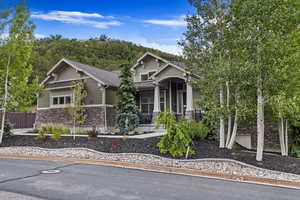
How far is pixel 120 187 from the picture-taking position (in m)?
5.26

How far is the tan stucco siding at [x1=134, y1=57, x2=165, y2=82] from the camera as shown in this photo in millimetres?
18212

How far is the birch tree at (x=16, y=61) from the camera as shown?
12.0 metres

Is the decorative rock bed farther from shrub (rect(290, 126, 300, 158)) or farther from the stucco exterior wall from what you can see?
the stucco exterior wall

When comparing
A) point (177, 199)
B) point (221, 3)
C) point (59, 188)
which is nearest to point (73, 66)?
point (221, 3)

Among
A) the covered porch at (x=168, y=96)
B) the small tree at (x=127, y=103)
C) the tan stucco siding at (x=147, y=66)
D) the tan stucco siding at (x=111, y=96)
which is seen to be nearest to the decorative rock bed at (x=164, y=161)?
the small tree at (x=127, y=103)

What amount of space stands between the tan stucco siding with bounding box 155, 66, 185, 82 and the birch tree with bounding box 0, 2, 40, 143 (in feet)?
24.9

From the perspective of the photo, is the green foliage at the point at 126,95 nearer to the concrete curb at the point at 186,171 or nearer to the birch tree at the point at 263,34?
the concrete curb at the point at 186,171

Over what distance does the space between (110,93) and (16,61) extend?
6546 millimetres

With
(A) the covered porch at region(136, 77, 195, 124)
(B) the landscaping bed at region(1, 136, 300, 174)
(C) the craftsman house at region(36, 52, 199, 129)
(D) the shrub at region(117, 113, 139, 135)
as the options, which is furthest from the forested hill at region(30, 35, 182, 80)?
(B) the landscaping bed at region(1, 136, 300, 174)

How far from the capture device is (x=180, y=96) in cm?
1712

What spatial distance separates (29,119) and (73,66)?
10726 millimetres

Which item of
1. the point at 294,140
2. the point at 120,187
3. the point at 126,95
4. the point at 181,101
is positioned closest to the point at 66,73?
the point at 126,95

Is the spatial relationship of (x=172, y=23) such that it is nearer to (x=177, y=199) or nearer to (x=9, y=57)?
(x=9, y=57)

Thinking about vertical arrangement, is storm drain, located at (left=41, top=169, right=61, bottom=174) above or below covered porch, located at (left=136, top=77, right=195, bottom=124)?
below
